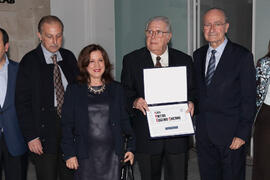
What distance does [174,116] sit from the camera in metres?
3.07

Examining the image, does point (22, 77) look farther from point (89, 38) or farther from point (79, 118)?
point (89, 38)

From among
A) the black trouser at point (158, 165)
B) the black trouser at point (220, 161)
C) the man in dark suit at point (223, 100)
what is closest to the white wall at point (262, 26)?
the man in dark suit at point (223, 100)

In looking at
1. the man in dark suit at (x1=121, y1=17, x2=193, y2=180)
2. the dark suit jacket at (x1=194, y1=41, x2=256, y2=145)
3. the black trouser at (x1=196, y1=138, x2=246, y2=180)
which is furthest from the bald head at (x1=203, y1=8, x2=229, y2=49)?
the black trouser at (x1=196, y1=138, x2=246, y2=180)

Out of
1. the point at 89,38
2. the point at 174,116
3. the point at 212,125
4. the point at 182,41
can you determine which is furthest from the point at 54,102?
the point at 89,38

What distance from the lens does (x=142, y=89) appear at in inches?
126

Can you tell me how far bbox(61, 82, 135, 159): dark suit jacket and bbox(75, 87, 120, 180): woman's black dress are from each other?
1.2 inches

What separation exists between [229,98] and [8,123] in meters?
1.84

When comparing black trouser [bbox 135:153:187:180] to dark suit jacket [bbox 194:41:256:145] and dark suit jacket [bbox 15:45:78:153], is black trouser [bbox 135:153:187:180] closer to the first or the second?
dark suit jacket [bbox 194:41:256:145]

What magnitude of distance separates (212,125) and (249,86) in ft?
1.52

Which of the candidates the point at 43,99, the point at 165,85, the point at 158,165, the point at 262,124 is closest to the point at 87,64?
the point at 43,99

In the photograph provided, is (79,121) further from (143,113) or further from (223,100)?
(223,100)

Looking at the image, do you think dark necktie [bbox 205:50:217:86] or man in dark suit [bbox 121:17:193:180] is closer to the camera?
man in dark suit [bbox 121:17:193:180]

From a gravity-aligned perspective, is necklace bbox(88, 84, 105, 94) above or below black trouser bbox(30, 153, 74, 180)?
above

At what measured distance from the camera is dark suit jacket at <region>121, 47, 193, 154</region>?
3.18 meters
